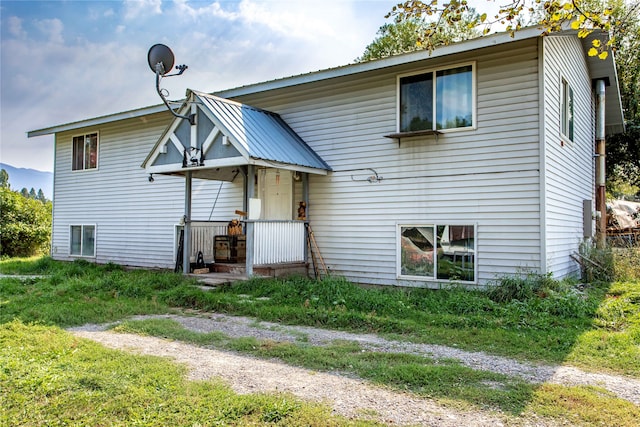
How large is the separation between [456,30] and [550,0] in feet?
80.6

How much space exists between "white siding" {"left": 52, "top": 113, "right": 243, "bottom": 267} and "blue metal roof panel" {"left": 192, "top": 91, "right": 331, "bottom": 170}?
6.82ft

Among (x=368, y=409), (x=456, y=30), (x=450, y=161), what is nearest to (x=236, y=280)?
(x=450, y=161)

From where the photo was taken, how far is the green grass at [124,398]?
340 cm

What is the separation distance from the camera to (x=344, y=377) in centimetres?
439

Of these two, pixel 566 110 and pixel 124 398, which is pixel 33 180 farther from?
pixel 124 398

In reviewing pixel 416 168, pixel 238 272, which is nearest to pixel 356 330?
pixel 416 168

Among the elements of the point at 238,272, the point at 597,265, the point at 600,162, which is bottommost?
the point at 238,272

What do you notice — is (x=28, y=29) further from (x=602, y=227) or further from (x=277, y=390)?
(x=602, y=227)

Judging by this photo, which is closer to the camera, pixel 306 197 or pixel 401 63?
pixel 401 63

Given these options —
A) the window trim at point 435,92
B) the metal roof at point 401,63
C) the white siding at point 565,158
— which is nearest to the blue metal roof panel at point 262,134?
the metal roof at point 401,63

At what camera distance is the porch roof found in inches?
360

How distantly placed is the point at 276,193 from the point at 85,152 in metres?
7.70

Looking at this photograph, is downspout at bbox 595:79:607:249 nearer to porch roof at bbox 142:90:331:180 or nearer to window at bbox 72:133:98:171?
porch roof at bbox 142:90:331:180

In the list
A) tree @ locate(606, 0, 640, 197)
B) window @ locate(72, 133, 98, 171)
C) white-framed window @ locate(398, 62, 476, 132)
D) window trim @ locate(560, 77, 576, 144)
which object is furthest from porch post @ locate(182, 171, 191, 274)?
tree @ locate(606, 0, 640, 197)
